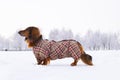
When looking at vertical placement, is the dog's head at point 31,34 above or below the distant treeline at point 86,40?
above

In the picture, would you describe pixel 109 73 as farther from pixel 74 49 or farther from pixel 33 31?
pixel 33 31

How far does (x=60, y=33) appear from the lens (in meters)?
61.1

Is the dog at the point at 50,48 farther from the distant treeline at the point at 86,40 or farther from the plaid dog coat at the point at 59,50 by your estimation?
the distant treeline at the point at 86,40

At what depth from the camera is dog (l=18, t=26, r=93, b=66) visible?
27.7ft

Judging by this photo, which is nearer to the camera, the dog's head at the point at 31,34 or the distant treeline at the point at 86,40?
the dog's head at the point at 31,34

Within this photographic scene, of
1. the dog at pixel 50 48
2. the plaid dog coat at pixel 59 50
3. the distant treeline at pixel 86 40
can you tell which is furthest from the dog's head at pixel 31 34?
the distant treeline at pixel 86 40

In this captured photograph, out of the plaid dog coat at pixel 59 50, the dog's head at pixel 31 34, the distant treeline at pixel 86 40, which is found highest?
the dog's head at pixel 31 34

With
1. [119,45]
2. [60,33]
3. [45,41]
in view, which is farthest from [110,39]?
[45,41]

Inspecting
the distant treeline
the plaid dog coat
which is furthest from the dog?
the distant treeline

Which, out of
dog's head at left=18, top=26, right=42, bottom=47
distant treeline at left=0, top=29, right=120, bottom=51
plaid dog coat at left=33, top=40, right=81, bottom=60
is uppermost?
dog's head at left=18, top=26, right=42, bottom=47

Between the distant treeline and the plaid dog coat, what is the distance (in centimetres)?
4863

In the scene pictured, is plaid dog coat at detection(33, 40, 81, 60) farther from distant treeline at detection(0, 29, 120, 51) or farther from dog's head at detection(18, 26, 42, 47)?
distant treeline at detection(0, 29, 120, 51)

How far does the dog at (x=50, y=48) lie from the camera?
8.45 meters

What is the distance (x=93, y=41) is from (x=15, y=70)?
57.8m
